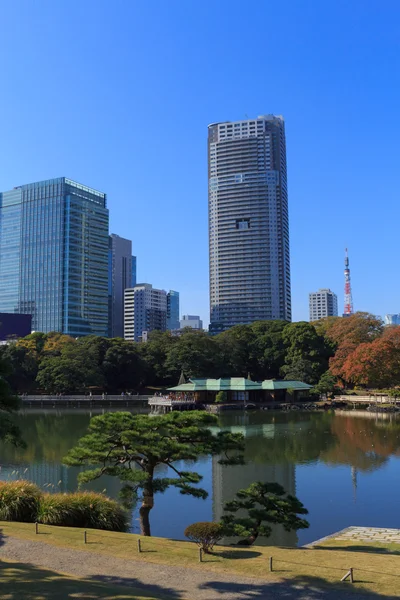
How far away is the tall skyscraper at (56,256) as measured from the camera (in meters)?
111

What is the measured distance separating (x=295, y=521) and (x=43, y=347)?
211 ft

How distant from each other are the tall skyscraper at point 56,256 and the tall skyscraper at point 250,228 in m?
26.6

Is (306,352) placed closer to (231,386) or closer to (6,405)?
(231,386)

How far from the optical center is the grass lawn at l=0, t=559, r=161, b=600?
7.64 m

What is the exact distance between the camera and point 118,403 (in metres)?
59.3

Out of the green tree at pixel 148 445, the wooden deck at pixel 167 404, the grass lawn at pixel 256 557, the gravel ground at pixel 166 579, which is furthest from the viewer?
the wooden deck at pixel 167 404

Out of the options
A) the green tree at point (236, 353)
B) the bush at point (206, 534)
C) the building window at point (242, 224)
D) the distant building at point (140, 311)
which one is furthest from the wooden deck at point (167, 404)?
the distant building at point (140, 311)

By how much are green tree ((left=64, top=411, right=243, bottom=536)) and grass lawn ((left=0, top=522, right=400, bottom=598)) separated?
1.36m

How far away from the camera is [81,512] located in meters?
13.2

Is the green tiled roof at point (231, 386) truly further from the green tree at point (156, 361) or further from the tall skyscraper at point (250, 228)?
the tall skyscraper at point (250, 228)

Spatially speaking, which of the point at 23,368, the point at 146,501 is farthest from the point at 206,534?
the point at 23,368

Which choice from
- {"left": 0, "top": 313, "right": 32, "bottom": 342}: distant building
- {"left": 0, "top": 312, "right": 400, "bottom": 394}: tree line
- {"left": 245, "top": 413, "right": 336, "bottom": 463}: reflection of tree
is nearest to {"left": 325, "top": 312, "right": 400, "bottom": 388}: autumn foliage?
{"left": 0, "top": 312, "right": 400, "bottom": 394}: tree line

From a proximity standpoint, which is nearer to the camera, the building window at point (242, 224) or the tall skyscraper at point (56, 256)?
the tall skyscraper at point (56, 256)

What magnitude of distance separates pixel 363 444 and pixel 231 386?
88.5ft
